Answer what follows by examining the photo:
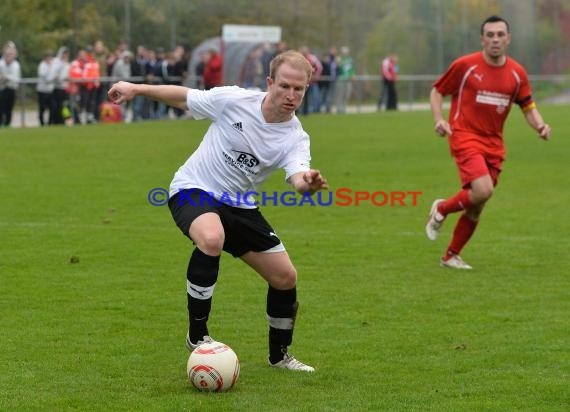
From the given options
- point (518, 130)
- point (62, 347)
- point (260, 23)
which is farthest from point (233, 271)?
point (260, 23)

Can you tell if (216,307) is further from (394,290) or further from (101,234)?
(101,234)

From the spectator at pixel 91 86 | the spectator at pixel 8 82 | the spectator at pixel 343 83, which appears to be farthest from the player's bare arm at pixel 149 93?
the spectator at pixel 343 83

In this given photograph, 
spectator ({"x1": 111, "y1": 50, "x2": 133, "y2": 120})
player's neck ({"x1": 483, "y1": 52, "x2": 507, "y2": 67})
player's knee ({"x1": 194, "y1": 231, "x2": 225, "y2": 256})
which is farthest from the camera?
spectator ({"x1": 111, "y1": 50, "x2": 133, "y2": 120})

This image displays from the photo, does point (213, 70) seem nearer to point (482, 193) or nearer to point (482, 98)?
point (482, 98)

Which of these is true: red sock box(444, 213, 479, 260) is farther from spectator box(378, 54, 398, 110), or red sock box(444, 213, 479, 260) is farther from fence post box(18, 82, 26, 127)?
spectator box(378, 54, 398, 110)

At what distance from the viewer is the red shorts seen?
33.9 ft

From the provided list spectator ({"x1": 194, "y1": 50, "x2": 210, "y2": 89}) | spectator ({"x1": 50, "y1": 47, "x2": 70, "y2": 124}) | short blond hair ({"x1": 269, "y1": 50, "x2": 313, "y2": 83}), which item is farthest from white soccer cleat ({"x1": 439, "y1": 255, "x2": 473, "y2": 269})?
spectator ({"x1": 194, "y1": 50, "x2": 210, "y2": 89})

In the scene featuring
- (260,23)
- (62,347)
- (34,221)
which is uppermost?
(62,347)

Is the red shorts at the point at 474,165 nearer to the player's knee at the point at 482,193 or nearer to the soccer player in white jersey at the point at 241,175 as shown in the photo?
the player's knee at the point at 482,193

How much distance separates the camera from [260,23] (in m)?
44.4

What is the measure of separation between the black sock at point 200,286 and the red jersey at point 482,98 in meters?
4.46

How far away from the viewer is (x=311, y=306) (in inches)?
346

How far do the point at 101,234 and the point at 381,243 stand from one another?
9.69 ft

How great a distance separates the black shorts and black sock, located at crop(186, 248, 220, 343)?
19cm
